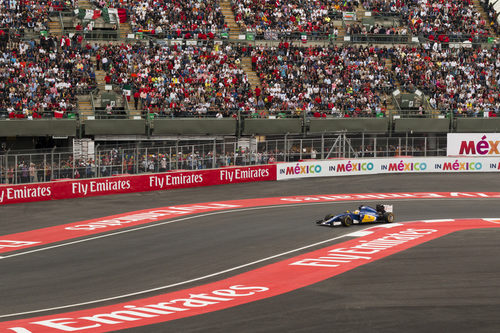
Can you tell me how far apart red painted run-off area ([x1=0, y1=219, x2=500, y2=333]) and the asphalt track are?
464 mm

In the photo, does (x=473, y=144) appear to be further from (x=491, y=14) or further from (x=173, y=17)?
(x=173, y=17)

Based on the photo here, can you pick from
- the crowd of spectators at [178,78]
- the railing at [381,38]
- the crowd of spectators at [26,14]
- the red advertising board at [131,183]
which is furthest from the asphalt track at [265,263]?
the railing at [381,38]

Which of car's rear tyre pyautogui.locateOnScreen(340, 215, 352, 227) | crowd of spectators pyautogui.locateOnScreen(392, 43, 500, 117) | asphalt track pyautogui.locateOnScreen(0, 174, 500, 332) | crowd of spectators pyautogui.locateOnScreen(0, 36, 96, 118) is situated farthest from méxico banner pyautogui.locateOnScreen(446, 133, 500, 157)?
crowd of spectators pyautogui.locateOnScreen(0, 36, 96, 118)

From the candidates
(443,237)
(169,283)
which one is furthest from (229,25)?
(169,283)

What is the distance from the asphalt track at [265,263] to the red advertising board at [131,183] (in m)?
0.67

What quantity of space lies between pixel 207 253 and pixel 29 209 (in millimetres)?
10275

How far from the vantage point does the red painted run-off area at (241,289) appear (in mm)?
13305

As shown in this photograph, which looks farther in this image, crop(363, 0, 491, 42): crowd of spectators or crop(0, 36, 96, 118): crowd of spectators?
crop(363, 0, 491, 42): crowd of spectators

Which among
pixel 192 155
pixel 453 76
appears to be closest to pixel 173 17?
pixel 192 155

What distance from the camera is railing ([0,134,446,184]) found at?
2878cm

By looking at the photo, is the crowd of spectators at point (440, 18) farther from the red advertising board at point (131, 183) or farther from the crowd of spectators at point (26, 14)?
the crowd of spectators at point (26, 14)

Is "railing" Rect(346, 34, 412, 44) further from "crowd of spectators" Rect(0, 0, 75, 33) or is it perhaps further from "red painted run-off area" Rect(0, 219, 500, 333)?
"red painted run-off area" Rect(0, 219, 500, 333)

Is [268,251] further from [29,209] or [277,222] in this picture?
[29,209]

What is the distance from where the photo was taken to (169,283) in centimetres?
1673
